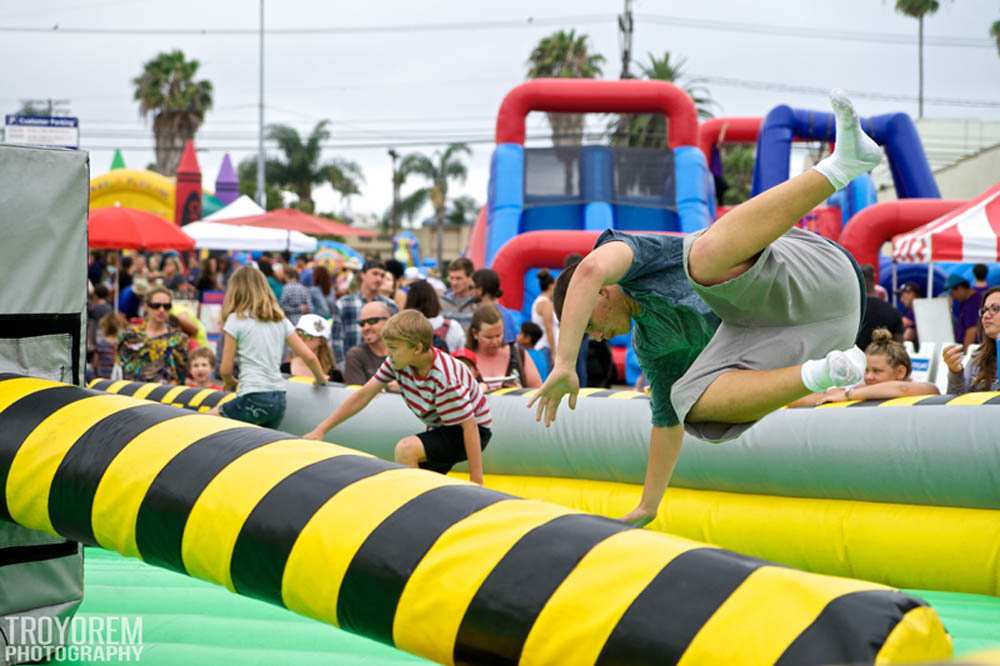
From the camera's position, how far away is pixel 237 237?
55.4ft

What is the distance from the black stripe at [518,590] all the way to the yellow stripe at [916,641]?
0.55 m

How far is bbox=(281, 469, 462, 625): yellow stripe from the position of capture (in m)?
2.35

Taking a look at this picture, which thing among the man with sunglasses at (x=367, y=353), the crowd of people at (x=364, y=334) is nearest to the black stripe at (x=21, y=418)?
the crowd of people at (x=364, y=334)

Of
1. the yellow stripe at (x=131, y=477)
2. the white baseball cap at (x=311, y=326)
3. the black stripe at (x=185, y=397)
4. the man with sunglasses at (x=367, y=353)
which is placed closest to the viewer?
the yellow stripe at (x=131, y=477)

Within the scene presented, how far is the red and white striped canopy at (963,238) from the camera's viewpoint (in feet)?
31.9

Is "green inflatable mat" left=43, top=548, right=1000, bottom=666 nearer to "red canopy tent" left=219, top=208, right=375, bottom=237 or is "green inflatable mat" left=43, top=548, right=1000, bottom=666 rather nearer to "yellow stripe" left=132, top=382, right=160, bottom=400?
"yellow stripe" left=132, top=382, right=160, bottom=400

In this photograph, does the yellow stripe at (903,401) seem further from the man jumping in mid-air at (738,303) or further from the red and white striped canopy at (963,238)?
the red and white striped canopy at (963,238)

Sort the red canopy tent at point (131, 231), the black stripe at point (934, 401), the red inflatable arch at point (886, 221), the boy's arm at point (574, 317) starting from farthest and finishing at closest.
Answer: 1. the red canopy tent at point (131, 231)
2. the red inflatable arch at point (886, 221)
3. the black stripe at point (934, 401)
4. the boy's arm at point (574, 317)

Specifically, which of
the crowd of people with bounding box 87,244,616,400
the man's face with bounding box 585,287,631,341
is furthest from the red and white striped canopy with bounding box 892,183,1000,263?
the man's face with bounding box 585,287,631,341

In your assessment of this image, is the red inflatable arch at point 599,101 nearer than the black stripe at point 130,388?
No

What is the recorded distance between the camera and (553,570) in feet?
6.91

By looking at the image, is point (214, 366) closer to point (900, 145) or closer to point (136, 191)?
point (900, 145)

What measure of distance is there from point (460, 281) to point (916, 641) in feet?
20.9

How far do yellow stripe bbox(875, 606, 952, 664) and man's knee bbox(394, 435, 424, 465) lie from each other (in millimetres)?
3583
